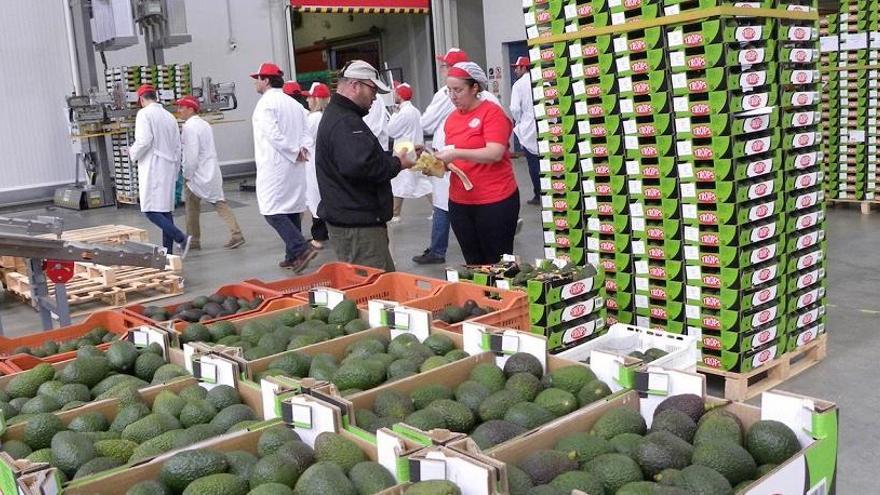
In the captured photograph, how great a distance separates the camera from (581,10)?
170 inches

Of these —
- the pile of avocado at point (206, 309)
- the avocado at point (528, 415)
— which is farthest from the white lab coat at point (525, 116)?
the avocado at point (528, 415)

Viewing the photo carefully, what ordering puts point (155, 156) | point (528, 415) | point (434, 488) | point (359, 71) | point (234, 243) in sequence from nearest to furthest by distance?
point (434, 488), point (528, 415), point (359, 71), point (155, 156), point (234, 243)

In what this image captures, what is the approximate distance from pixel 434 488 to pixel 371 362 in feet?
3.12

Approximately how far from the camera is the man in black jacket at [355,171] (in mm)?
3945

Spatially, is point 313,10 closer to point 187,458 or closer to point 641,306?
point 641,306

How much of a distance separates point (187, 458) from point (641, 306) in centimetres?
303

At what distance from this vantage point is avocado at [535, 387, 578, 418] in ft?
7.20

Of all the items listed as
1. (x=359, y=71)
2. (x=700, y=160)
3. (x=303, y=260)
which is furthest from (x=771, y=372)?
(x=303, y=260)

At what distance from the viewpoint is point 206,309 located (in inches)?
146

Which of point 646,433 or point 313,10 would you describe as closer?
point 646,433

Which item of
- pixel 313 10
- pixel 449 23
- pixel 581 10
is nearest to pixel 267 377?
pixel 581 10

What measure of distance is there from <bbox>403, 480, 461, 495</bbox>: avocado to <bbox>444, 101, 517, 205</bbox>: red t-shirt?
9.65ft

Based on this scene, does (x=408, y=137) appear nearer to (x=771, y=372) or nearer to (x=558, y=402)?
(x=771, y=372)

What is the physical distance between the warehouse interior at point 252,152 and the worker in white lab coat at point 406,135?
1.44 feet
